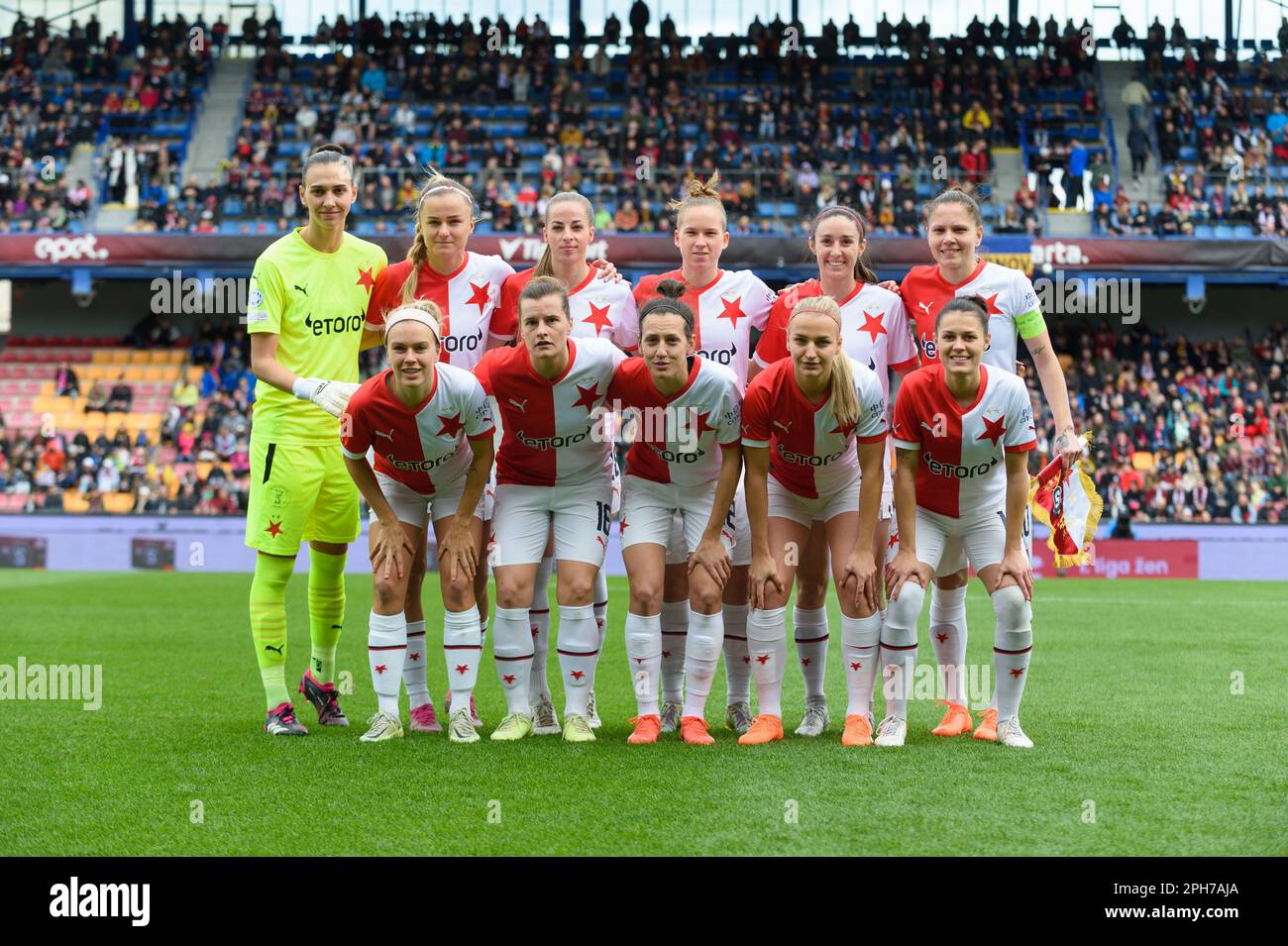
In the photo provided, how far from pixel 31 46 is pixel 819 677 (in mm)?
30899

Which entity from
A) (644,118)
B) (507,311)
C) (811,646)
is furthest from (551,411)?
(644,118)

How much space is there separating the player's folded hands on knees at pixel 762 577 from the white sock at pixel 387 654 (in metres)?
1.57

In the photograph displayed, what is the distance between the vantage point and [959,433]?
6.20 m

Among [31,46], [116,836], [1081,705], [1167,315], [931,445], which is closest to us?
[116,836]

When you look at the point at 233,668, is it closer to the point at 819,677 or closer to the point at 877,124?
the point at 819,677

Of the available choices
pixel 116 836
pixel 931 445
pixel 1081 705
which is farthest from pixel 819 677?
pixel 116 836

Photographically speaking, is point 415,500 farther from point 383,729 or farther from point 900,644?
point 900,644

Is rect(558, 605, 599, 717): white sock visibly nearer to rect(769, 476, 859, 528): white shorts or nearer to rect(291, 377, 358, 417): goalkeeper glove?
rect(769, 476, 859, 528): white shorts

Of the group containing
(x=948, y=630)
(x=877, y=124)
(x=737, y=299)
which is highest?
(x=877, y=124)

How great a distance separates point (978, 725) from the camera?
6.78m

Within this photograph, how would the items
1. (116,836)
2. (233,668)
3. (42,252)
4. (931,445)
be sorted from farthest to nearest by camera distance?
(42,252) → (233,668) → (931,445) → (116,836)

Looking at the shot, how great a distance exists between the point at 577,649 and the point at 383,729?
927mm

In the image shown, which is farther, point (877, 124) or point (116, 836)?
point (877, 124)

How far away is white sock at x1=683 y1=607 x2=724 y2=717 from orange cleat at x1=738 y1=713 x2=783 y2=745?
234mm
